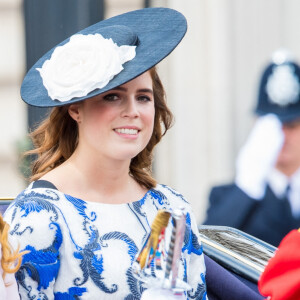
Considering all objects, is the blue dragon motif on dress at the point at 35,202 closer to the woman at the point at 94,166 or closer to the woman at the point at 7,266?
the woman at the point at 94,166

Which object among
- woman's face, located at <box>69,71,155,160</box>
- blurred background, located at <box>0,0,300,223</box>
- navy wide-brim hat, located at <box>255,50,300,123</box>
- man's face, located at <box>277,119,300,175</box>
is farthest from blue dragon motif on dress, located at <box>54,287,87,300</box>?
blurred background, located at <box>0,0,300,223</box>

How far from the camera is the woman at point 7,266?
2.53m

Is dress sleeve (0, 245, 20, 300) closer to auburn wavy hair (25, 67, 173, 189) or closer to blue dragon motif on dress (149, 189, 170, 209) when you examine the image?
auburn wavy hair (25, 67, 173, 189)

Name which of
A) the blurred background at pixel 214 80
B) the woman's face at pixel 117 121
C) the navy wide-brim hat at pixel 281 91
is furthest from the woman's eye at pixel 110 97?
the blurred background at pixel 214 80

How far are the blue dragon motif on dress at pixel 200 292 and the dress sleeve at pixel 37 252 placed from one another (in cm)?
46

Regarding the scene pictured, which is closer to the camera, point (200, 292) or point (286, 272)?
point (286, 272)

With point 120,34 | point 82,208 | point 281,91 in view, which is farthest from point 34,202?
point 281,91

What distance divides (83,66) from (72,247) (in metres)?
0.48

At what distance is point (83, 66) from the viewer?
2.85 meters

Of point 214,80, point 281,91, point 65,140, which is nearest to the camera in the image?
point 65,140

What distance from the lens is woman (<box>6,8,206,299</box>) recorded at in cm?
279

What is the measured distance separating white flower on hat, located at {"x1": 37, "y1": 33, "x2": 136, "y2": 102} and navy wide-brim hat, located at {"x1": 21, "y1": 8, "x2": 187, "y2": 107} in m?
0.02

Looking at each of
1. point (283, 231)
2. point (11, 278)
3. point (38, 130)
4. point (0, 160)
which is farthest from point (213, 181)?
point (11, 278)

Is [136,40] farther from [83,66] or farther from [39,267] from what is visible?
[39,267]
